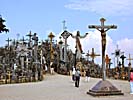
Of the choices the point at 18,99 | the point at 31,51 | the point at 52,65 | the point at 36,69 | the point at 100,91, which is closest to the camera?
the point at 18,99

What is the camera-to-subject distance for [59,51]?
5675 centimetres

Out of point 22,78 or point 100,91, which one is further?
point 22,78

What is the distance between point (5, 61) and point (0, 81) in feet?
38.2

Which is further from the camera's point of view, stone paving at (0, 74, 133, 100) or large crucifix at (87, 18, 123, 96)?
large crucifix at (87, 18, 123, 96)

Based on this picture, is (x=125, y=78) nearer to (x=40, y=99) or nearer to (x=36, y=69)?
(x=36, y=69)

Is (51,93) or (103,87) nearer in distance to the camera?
(103,87)

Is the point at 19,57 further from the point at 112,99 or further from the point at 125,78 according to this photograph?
the point at 112,99

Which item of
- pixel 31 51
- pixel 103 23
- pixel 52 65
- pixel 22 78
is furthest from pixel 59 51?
pixel 103 23

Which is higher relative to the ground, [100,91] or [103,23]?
[103,23]

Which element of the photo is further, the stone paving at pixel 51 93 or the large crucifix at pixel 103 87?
the large crucifix at pixel 103 87

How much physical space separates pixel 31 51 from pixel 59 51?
35.9 feet

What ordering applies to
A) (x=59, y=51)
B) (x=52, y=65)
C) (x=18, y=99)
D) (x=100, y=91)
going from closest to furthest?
(x=18, y=99) < (x=100, y=91) < (x=52, y=65) < (x=59, y=51)

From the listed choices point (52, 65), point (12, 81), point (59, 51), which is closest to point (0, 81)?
point (12, 81)

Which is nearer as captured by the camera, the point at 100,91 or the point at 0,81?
the point at 100,91
